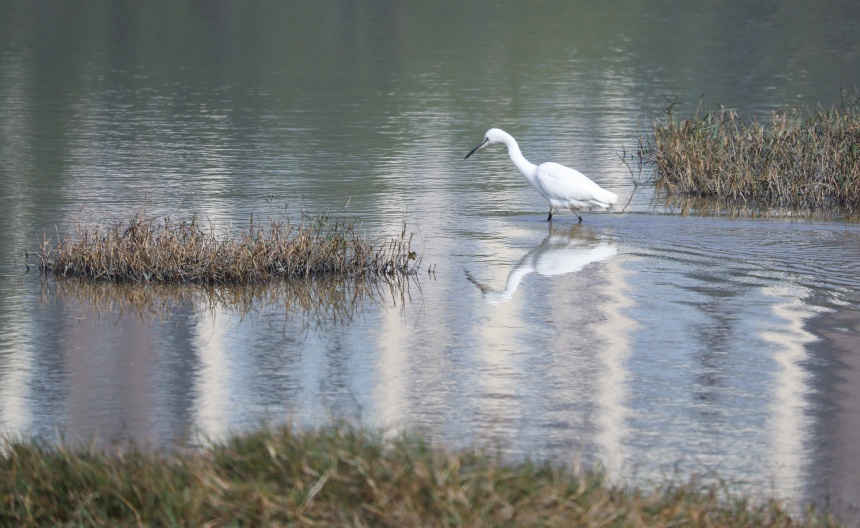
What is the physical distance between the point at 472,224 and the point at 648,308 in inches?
163

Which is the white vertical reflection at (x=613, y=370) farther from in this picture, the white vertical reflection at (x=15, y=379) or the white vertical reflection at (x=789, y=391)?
the white vertical reflection at (x=15, y=379)

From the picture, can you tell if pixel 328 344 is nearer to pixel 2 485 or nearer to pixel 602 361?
pixel 602 361

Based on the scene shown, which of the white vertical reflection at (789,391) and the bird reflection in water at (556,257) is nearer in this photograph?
the white vertical reflection at (789,391)

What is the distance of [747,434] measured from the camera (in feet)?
24.9

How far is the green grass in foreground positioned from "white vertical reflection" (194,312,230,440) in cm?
113

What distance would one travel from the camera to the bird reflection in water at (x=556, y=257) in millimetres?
11430

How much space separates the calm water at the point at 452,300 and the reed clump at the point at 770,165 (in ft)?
2.12

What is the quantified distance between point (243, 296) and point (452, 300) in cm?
163

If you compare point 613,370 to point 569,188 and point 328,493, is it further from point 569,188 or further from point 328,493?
point 569,188

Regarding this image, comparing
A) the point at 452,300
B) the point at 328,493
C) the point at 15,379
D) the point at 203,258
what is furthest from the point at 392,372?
the point at 328,493

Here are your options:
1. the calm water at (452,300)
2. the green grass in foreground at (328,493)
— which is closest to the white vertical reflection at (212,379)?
the calm water at (452,300)

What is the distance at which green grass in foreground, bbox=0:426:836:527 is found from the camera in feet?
17.1

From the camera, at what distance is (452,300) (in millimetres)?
11000

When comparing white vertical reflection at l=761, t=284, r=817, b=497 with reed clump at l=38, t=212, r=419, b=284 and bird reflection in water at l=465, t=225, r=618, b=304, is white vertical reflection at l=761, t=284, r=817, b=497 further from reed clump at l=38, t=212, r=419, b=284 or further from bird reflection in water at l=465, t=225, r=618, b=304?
reed clump at l=38, t=212, r=419, b=284
